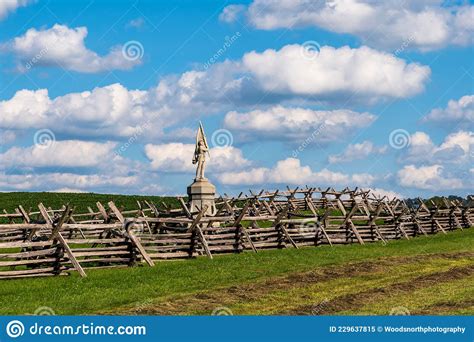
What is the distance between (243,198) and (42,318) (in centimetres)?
2922

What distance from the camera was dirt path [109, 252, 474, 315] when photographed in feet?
44.2

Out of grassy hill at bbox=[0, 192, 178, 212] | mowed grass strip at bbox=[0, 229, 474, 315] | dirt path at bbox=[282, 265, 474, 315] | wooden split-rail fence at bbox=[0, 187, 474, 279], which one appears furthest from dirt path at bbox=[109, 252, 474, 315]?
grassy hill at bbox=[0, 192, 178, 212]

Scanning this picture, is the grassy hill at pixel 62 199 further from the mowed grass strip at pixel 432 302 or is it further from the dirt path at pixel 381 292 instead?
the mowed grass strip at pixel 432 302

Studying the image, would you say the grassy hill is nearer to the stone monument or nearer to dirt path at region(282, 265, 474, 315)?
the stone monument

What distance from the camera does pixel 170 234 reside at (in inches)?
859

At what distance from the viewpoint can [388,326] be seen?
10.7 meters

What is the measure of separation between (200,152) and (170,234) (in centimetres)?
1041

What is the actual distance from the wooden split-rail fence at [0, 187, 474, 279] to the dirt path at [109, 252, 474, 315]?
465 centimetres

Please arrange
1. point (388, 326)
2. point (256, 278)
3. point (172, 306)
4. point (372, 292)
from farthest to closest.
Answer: point (256, 278)
point (372, 292)
point (172, 306)
point (388, 326)

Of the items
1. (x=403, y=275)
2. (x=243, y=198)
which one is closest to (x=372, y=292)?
(x=403, y=275)

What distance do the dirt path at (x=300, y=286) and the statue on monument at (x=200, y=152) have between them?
501 inches

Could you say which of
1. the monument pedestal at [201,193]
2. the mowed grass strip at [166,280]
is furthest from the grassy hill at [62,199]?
the mowed grass strip at [166,280]

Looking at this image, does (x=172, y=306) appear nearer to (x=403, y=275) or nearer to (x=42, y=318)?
(x=42, y=318)

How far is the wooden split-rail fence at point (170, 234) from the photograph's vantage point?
18.7 m
